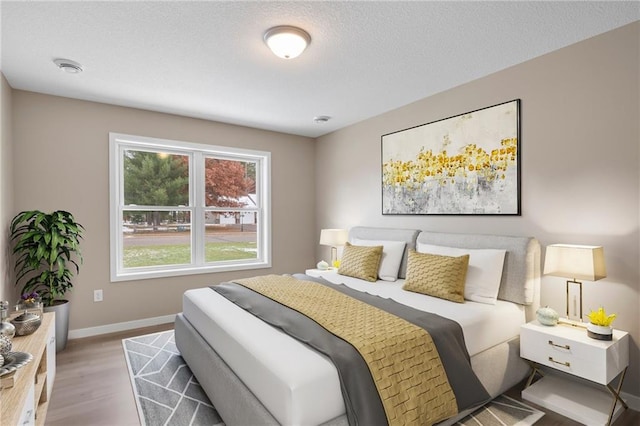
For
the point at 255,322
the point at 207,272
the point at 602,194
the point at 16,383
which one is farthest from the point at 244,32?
the point at 207,272

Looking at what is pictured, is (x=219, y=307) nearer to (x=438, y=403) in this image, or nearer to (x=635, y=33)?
(x=438, y=403)

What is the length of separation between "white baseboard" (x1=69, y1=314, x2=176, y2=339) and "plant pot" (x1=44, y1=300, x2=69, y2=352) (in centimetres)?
28

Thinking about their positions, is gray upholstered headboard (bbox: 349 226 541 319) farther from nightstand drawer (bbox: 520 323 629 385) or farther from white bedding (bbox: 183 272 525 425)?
nightstand drawer (bbox: 520 323 629 385)

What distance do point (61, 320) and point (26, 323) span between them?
120cm

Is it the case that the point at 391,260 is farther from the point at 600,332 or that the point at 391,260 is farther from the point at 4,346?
the point at 4,346

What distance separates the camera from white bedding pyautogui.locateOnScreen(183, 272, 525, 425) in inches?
59.9

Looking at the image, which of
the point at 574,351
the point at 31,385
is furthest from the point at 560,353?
the point at 31,385

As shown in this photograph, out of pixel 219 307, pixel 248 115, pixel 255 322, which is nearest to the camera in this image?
pixel 255 322

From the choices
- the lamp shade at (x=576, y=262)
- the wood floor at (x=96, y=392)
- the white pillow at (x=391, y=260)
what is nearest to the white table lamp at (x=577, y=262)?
the lamp shade at (x=576, y=262)

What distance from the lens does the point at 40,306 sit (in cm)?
246

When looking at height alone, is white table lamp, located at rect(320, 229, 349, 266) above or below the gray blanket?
above

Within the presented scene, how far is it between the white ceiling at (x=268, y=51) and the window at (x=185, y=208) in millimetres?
759

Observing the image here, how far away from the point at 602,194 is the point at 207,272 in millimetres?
4069

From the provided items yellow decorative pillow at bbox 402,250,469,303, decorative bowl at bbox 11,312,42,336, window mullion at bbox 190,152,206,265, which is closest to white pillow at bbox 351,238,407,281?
yellow decorative pillow at bbox 402,250,469,303
